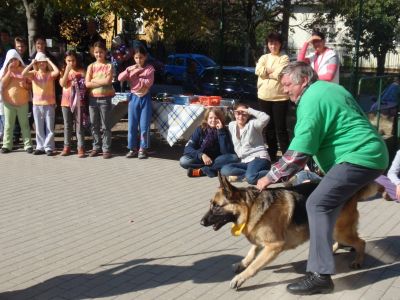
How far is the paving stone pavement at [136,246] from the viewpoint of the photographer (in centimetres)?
414

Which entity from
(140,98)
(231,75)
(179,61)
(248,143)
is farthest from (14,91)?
(179,61)

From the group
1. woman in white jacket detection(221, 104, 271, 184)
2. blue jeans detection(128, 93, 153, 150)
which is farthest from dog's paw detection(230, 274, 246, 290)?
blue jeans detection(128, 93, 153, 150)

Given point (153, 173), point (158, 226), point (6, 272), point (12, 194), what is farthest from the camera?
point (153, 173)

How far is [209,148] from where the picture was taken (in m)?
7.78

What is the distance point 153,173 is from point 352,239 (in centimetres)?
403

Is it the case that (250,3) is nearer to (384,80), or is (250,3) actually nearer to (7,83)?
A: (384,80)

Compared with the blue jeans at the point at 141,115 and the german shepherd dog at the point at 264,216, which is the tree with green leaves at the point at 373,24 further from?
the german shepherd dog at the point at 264,216

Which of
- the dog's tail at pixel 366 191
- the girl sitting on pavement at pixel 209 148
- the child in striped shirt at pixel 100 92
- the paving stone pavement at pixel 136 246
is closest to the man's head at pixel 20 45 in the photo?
the child in striped shirt at pixel 100 92

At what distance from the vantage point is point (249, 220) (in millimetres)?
4129

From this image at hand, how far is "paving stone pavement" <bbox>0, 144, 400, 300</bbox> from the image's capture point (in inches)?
163

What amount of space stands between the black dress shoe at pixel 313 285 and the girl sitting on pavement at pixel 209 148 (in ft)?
12.1

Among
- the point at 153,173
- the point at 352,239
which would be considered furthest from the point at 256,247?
the point at 153,173

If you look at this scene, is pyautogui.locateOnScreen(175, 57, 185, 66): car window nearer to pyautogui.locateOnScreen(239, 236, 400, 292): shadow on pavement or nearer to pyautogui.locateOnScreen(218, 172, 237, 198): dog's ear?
pyautogui.locateOnScreen(239, 236, 400, 292): shadow on pavement

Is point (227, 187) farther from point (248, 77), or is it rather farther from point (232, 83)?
point (248, 77)
